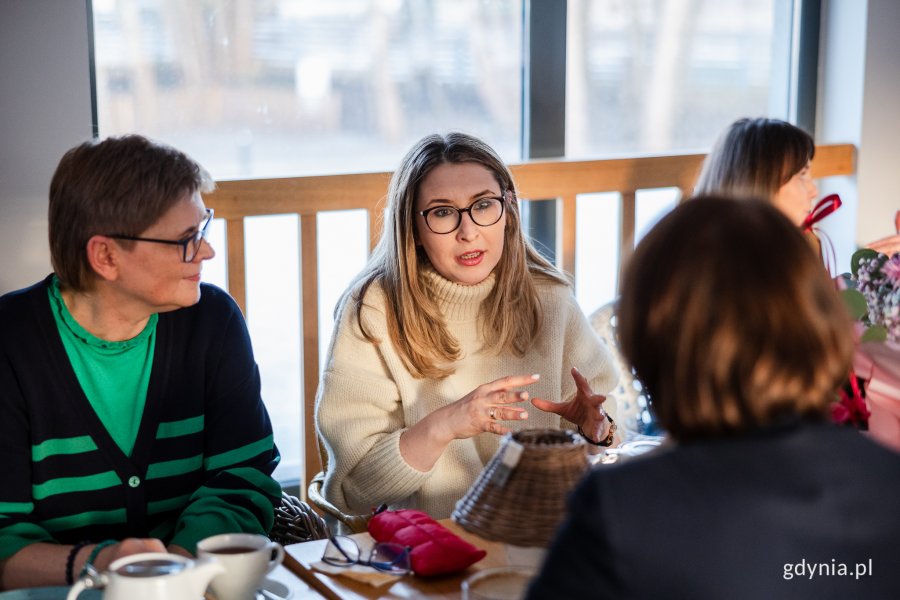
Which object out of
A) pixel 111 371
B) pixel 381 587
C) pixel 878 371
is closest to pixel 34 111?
pixel 111 371

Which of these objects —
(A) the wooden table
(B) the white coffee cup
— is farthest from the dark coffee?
(A) the wooden table

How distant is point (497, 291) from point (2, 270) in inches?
42.1

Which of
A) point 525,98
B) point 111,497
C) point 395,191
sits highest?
point 525,98

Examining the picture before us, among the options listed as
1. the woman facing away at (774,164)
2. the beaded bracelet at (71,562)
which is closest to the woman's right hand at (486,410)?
the beaded bracelet at (71,562)

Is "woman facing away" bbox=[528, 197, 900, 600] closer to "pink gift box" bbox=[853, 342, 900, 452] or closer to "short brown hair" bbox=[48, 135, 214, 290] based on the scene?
"pink gift box" bbox=[853, 342, 900, 452]

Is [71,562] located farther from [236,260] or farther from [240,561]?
[236,260]

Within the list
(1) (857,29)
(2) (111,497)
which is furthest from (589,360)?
(1) (857,29)

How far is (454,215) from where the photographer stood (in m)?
2.08

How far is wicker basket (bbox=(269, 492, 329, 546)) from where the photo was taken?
1.82 metres

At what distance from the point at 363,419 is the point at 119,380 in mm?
455

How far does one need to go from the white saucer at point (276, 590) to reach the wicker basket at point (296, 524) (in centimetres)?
41

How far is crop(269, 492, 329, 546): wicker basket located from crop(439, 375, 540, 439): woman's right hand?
27 centimetres

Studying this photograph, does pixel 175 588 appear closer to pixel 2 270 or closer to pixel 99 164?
pixel 99 164

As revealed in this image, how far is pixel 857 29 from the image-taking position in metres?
3.24
